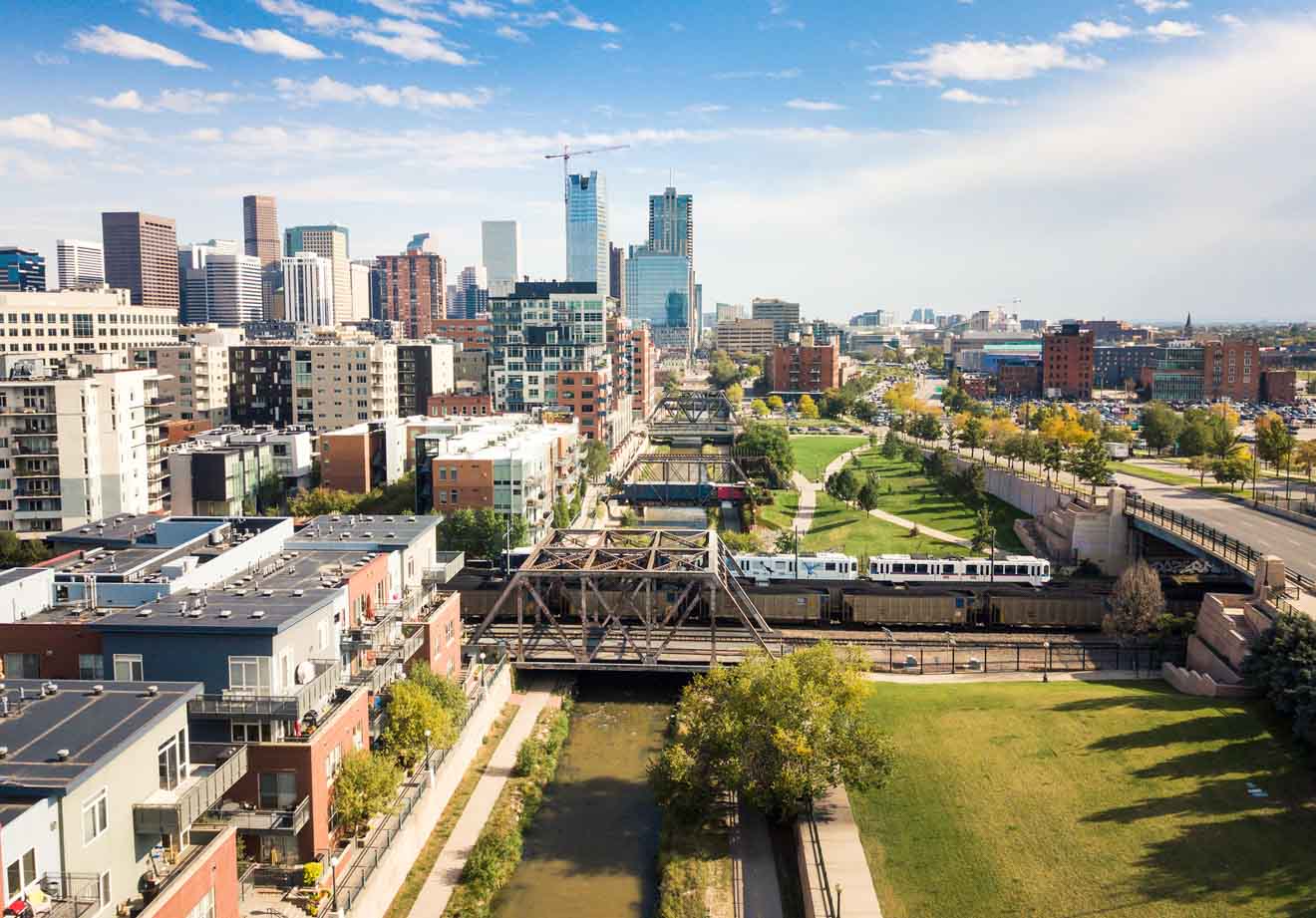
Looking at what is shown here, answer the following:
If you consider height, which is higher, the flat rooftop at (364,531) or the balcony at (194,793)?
the flat rooftop at (364,531)

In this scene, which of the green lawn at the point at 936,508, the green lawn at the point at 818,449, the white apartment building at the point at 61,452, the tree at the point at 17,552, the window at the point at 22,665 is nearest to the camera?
the window at the point at 22,665

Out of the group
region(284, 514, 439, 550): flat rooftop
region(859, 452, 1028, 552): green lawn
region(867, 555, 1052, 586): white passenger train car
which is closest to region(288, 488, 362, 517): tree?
region(284, 514, 439, 550): flat rooftop

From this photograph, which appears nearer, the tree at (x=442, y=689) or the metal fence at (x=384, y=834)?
the metal fence at (x=384, y=834)

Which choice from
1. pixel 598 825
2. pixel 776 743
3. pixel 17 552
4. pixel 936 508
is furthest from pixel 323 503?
pixel 936 508

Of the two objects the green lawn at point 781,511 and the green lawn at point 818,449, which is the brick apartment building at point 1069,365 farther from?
the green lawn at point 781,511

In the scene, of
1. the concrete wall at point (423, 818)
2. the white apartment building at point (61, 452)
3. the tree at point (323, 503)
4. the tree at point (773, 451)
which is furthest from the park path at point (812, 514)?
the white apartment building at point (61, 452)

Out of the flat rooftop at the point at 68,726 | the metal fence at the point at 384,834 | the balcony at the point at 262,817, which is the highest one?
the flat rooftop at the point at 68,726

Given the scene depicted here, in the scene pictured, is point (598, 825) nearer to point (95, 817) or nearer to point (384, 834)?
point (384, 834)
